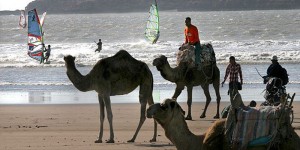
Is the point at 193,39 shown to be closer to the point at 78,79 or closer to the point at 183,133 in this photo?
the point at 78,79

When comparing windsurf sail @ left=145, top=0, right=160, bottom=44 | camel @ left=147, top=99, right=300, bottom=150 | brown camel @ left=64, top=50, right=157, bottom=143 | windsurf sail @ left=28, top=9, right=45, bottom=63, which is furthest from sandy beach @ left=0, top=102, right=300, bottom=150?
windsurf sail @ left=145, top=0, right=160, bottom=44

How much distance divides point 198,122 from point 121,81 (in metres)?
3.21

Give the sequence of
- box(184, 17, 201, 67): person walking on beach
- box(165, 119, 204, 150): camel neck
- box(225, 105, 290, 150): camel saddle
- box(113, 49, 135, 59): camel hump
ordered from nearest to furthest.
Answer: box(165, 119, 204, 150): camel neck, box(225, 105, 290, 150): camel saddle, box(113, 49, 135, 59): camel hump, box(184, 17, 201, 67): person walking on beach

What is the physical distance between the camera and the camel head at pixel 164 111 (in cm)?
744

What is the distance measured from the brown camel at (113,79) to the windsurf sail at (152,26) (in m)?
31.9

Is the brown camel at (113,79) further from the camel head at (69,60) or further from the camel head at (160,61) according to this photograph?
the camel head at (160,61)

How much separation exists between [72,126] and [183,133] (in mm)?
8107

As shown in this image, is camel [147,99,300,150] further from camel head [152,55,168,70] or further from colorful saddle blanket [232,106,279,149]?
camel head [152,55,168,70]

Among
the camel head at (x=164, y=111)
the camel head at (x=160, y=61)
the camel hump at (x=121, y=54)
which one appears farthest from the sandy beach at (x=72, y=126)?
the camel head at (x=164, y=111)

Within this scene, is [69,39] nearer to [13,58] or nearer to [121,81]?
[13,58]

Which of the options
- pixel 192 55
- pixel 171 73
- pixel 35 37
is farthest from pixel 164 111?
pixel 35 37

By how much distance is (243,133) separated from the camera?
7754 mm

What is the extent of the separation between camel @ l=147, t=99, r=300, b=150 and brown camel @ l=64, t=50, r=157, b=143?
5.18m

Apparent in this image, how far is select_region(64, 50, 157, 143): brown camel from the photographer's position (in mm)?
13125
